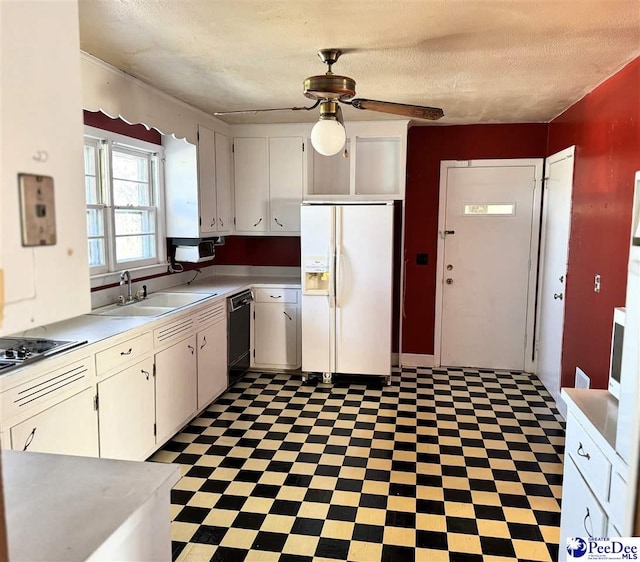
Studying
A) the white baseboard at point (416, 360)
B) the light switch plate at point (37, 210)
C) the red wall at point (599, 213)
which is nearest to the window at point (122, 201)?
the light switch plate at point (37, 210)

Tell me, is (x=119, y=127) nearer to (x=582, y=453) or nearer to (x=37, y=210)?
(x=37, y=210)

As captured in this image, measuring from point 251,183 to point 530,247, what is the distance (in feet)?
9.06

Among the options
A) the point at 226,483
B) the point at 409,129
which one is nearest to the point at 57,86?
the point at 226,483

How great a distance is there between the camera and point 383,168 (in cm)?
511

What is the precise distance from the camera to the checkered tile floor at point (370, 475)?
8.04 ft

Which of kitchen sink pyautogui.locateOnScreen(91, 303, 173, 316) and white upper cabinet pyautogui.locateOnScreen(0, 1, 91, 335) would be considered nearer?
white upper cabinet pyautogui.locateOnScreen(0, 1, 91, 335)

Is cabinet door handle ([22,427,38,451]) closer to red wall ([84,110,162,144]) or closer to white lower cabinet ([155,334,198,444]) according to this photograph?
white lower cabinet ([155,334,198,444])

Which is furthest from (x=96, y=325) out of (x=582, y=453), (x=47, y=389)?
(x=582, y=453)

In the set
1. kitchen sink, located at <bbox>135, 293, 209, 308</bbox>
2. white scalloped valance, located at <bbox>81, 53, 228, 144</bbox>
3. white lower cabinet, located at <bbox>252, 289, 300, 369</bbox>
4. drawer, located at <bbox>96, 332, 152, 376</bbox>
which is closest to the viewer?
drawer, located at <bbox>96, 332, 152, 376</bbox>

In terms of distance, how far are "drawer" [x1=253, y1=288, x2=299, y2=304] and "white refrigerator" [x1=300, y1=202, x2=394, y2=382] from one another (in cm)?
23

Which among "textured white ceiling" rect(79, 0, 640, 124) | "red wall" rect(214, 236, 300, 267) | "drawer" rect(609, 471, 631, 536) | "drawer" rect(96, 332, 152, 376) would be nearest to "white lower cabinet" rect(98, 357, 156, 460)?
"drawer" rect(96, 332, 152, 376)

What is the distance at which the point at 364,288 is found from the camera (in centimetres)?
459
